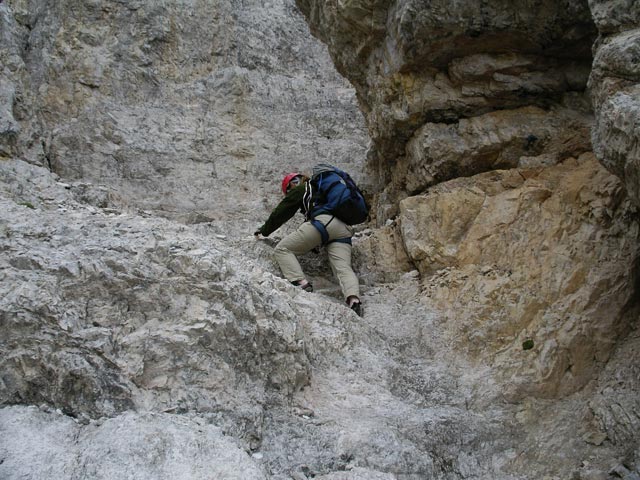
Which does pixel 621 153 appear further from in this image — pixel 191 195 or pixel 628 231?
pixel 191 195

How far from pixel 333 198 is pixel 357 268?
99cm

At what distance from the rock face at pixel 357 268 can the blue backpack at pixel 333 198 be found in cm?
61

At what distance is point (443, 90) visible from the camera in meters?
9.48

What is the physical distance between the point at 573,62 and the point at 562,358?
4.12 m

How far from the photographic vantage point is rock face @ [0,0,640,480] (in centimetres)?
555

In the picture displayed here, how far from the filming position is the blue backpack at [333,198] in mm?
9062

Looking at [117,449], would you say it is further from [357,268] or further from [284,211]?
[357,268]

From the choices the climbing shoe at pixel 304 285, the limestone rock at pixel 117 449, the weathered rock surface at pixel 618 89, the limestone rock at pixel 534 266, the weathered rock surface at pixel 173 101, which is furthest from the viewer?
the weathered rock surface at pixel 173 101

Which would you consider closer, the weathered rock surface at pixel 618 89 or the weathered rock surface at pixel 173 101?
the weathered rock surface at pixel 618 89

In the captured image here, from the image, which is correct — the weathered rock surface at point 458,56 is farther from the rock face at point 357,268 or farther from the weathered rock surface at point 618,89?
the weathered rock surface at point 618,89

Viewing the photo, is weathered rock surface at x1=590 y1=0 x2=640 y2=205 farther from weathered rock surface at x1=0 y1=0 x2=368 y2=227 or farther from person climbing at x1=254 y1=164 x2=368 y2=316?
weathered rock surface at x1=0 y1=0 x2=368 y2=227

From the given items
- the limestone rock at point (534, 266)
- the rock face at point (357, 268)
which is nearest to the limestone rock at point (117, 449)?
the rock face at point (357, 268)

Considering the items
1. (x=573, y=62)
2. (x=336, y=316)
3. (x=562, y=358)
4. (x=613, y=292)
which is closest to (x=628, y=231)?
(x=613, y=292)

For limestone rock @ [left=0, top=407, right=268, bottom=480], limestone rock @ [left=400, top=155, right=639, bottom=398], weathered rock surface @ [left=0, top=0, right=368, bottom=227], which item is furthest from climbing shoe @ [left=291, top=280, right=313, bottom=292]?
limestone rock @ [left=0, top=407, right=268, bottom=480]
